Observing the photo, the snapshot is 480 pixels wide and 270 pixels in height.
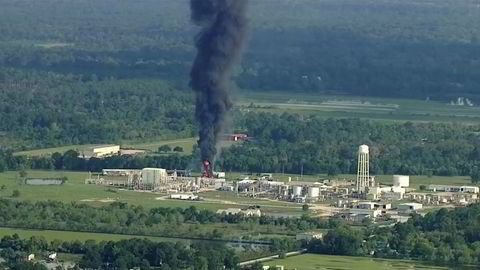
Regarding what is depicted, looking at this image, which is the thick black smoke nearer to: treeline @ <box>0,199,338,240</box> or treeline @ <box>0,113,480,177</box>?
treeline @ <box>0,113,480,177</box>

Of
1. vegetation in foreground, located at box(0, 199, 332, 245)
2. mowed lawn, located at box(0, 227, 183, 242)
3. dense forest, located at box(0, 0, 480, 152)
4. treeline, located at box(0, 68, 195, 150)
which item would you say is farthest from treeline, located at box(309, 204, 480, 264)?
treeline, located at box(0, 68, 195, 150)

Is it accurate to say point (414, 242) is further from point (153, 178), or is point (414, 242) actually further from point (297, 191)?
point (153, 178)

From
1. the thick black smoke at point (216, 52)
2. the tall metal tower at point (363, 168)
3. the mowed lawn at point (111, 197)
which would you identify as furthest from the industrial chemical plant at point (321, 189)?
the thick black smoke at point (216, 52)

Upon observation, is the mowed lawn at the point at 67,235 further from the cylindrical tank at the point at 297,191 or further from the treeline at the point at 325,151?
the treeline at the point at 325,151

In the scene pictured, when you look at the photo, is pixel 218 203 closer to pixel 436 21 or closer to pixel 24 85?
pixel 24 85

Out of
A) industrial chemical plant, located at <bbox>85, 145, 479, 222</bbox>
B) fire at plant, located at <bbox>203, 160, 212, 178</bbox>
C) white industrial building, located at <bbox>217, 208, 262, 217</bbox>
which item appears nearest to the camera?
white industrial building, located at <bbox>217, 208, 262, 217</bbox>
